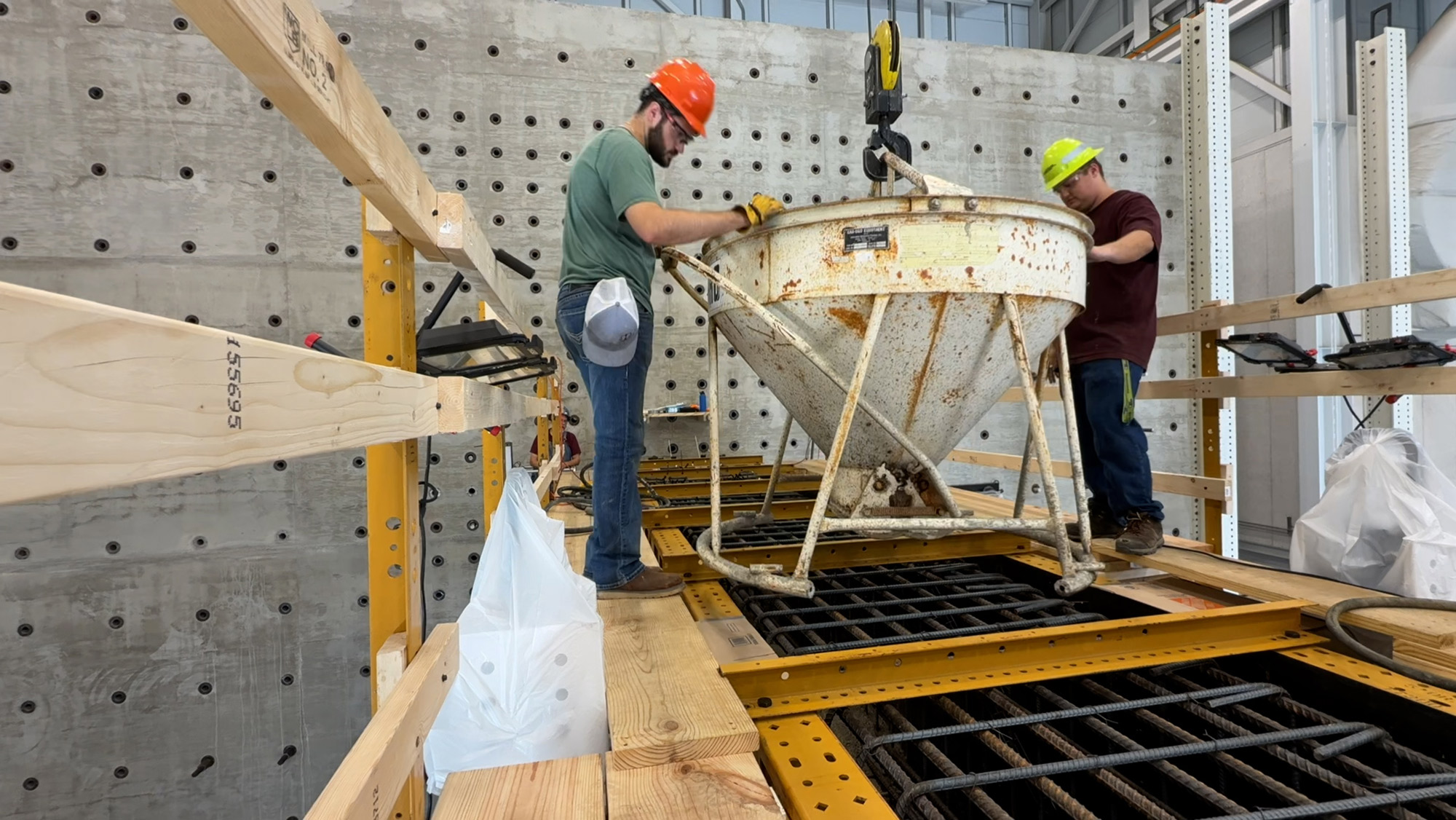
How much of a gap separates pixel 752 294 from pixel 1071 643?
4.11ft

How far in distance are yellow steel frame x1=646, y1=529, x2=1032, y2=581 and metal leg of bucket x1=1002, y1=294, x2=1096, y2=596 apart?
2.14ft

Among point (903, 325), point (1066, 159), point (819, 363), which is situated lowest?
point (819, 363)

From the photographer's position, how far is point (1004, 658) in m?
1.58

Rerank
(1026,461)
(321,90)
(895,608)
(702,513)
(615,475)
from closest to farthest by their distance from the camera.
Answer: (321,90), (615,475), (895,608), (1026,461), (702,513)

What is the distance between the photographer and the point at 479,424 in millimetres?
1572

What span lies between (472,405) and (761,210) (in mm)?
981

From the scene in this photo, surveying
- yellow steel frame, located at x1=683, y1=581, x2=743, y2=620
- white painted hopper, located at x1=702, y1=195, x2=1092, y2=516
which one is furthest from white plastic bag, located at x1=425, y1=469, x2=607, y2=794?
white painted hopper, located at x1=702, y1=195, x2=1092, y2=516

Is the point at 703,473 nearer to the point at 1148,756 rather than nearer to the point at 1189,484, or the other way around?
the point at 1189,484

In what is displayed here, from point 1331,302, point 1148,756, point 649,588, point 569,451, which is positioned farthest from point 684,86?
point 569,451

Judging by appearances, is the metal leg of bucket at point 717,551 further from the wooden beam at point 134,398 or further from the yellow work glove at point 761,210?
the wooden beam at point 134,398

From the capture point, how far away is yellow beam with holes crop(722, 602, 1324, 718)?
1.44 meters

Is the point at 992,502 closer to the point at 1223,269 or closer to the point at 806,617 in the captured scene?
the point at 806,617

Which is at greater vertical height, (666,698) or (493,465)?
(493,465)

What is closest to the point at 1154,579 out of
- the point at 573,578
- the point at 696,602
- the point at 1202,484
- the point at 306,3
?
the point at 1202,484
